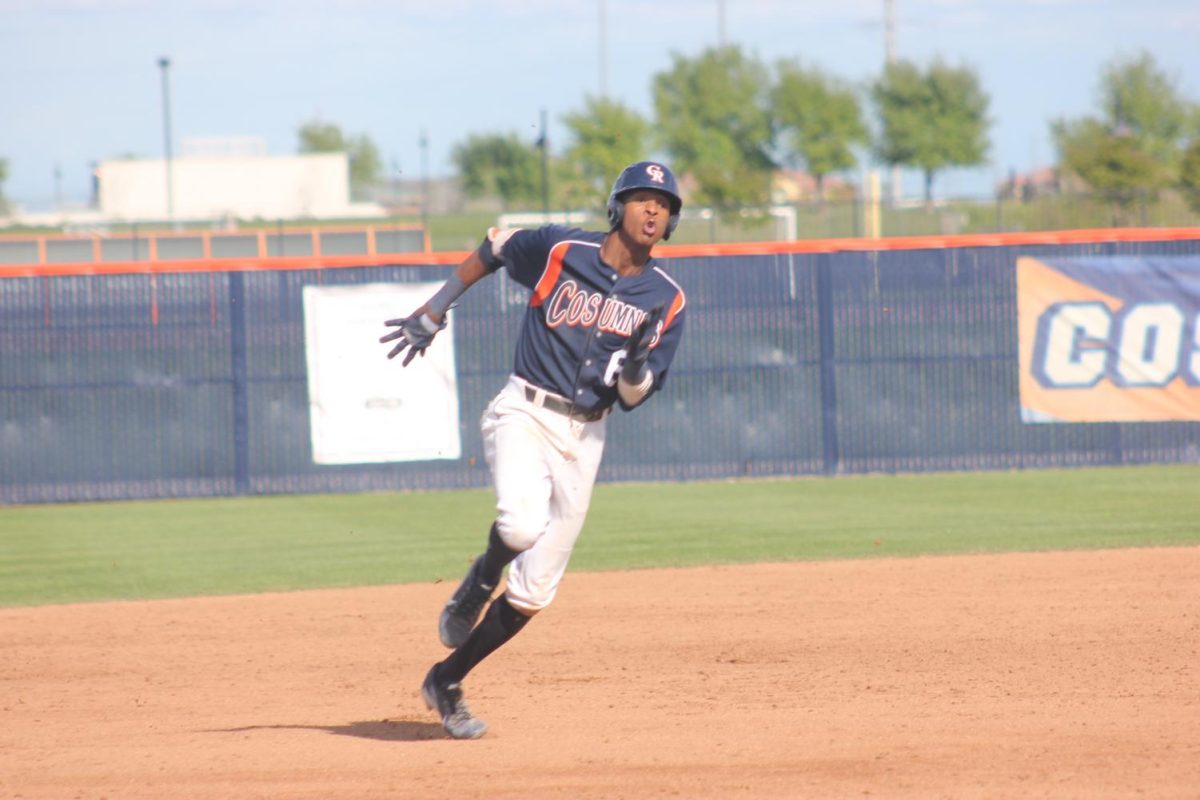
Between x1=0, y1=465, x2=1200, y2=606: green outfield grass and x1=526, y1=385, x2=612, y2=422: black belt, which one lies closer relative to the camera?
x1=526, y1=385, x2=612, y2=422: black belt

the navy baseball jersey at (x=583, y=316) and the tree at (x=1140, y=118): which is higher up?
the tree at (x=1140, y=118)

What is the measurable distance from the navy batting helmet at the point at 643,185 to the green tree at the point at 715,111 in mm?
43078

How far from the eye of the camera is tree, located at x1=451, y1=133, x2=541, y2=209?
62.0 m

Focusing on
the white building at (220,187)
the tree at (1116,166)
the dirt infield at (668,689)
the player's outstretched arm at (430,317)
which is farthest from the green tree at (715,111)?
the player's outstretched arm at (430,317)

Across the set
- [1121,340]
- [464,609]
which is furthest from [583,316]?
[1121,340]

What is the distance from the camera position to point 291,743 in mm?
6039

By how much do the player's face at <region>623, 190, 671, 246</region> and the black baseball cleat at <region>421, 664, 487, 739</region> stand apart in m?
1.98

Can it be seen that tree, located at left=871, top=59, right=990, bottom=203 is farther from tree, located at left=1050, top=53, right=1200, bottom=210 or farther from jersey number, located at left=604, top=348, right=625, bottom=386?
jersey number, located at left=604, top=348, right=625, bottom=386

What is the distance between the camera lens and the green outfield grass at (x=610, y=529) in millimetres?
11211

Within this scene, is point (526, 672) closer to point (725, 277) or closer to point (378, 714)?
point (378, 714)

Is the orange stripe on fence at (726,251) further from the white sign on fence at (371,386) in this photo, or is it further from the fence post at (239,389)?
the fence post at (239,389)

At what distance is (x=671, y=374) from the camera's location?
16.1 m

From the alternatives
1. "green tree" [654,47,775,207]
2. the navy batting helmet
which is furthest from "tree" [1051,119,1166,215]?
the navy batting helmet

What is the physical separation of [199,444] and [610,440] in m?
4.47
